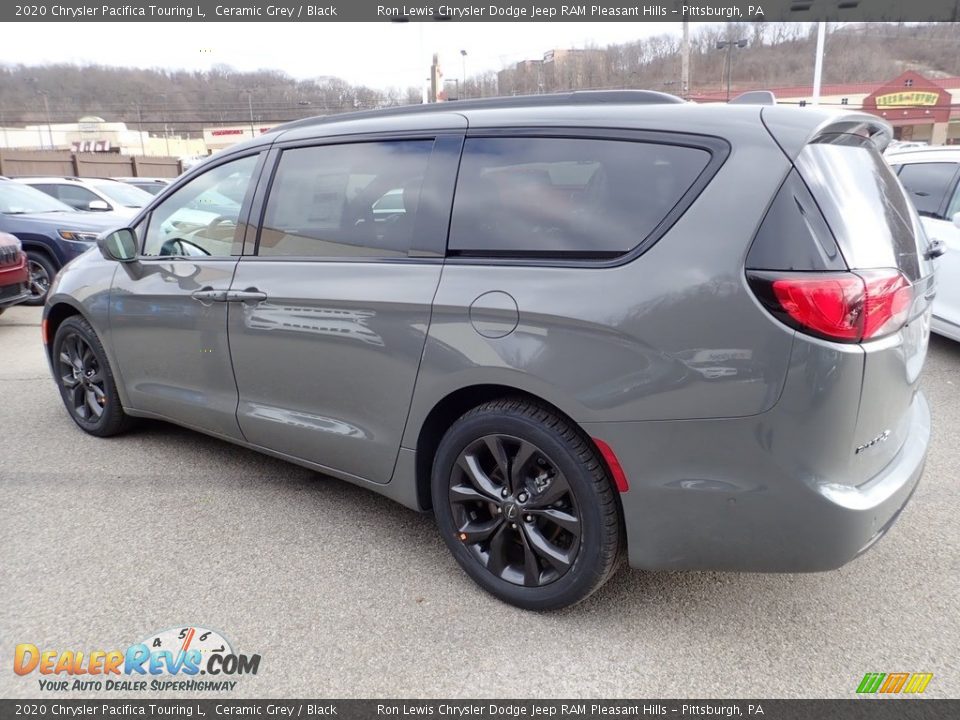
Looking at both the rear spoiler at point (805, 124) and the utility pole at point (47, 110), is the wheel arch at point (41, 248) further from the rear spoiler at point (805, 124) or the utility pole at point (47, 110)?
the utility pole at point (47, 110)

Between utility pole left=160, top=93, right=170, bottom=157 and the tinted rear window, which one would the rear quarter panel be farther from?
utility pole left=160, top=93, right=170, bottom=157

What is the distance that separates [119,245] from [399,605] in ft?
8.18

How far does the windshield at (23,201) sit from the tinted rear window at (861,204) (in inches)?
390

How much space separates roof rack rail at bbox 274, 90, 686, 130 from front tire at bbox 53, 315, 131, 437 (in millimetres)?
2244

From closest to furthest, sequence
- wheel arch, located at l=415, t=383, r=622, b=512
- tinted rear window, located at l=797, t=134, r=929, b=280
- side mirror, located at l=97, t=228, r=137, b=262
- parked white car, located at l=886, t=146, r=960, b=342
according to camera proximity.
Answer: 1. tinted rear window, located at l=797, t=134, r=929, b=280
2. wheel arch, located at l=415, t=383, r=622, b=512
3. side mirror, located at l=97, t=228, r=137, b=262
4. parked white car, located at l=886, t=146, r=960, b=342

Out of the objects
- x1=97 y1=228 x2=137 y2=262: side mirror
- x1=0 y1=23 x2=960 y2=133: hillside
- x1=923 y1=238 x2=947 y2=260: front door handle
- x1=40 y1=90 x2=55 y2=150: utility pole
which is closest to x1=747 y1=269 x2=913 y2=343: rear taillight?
x1=923 y1=238 x2=947 y2=260: front door handle

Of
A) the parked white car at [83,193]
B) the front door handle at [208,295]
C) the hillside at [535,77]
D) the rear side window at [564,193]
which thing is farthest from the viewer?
the hillside at [535,77]

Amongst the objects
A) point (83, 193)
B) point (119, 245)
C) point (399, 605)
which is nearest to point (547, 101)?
point (399, 605)

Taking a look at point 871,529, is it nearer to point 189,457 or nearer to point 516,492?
point 516,492

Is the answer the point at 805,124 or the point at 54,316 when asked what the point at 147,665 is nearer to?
the point at 805,124

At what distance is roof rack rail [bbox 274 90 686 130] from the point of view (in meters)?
2.49

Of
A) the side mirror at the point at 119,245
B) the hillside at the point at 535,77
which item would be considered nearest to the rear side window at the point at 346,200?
the side mirror at the point at 119,245

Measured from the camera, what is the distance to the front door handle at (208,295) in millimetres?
3227

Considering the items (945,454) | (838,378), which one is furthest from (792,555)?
(945,454)
